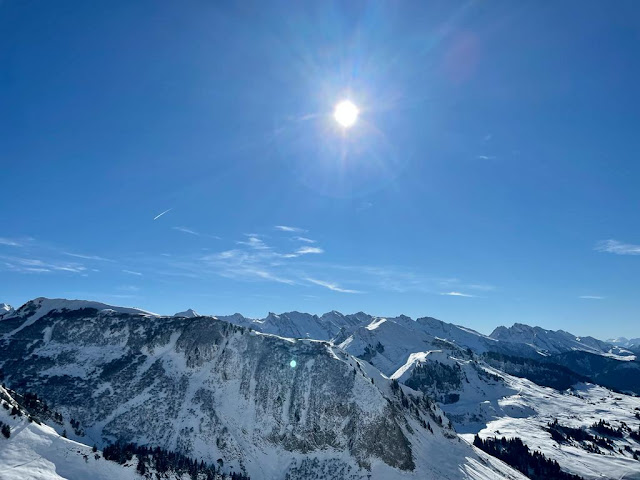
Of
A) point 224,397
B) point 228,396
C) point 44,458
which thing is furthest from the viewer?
point 228,396

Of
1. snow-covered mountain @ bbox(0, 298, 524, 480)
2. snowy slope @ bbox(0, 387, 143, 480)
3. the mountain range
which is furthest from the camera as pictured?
snow-covered mountain @ bbox(0, 298, 524, 480)

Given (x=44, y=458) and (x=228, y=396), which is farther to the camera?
(x=228, y=396)

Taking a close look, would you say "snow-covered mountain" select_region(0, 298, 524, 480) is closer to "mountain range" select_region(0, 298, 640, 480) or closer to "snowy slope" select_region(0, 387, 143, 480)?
"mountain range" select_region(0, 298, 640, 480)

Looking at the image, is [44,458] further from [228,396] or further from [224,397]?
[228,396]

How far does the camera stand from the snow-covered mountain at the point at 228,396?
454 ft

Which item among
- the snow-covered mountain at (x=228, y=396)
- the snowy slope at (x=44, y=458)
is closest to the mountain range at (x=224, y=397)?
the snow-covered mountain at (x=228, y=396)

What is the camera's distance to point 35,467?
8106 centimetres

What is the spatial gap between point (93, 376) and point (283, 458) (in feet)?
258

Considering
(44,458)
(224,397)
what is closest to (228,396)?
(224,397)

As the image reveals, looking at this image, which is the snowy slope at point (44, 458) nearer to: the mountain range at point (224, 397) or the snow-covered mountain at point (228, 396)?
the mountain range at point (224, 397)

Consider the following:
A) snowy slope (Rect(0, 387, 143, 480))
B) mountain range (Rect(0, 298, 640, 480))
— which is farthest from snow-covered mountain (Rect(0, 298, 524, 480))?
snowy slope (Rect(0, 387, 143, 480))

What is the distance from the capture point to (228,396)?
516 ft

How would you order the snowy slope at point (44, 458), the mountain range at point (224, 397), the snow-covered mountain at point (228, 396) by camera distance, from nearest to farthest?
the snowy slope at point (44, 458) < the mountain range at point (224, 397) < the snow-covered mountain at point (228, 396)

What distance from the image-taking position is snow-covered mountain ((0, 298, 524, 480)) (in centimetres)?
13825
